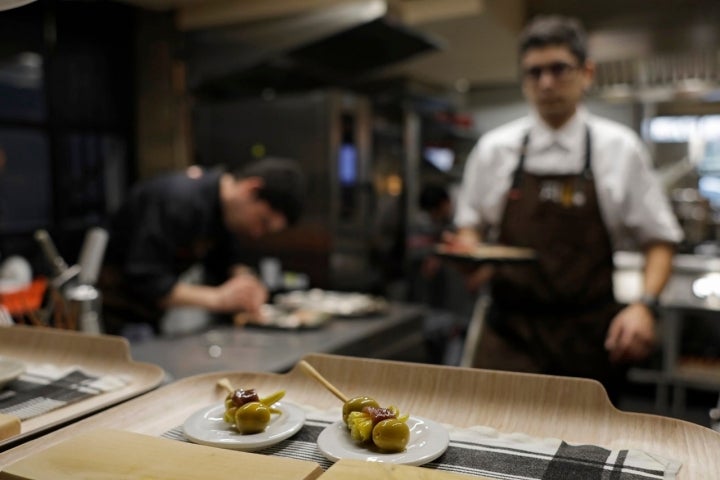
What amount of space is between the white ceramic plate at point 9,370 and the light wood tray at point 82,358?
0.11 m

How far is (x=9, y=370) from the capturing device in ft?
3.45

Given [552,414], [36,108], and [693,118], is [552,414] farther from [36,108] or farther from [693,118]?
[693,118]

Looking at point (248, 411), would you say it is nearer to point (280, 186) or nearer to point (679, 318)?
point (280, 186)

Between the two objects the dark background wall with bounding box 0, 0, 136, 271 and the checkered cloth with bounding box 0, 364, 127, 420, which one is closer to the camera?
the checkered cloth with bounding box 0, 364, 127, 420

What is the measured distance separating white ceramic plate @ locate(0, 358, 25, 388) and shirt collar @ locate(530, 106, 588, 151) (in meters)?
1.62

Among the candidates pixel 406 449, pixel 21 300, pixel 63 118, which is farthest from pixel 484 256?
pixel 63 118

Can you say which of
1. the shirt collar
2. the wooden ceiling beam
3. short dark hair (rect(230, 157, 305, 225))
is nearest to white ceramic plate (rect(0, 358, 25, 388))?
short dark hair (rect(230, 157, 305, 225))

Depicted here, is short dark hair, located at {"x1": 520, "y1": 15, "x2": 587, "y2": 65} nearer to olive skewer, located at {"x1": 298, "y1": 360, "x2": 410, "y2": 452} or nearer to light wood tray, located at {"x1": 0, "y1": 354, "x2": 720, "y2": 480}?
light wood tray, located at {"x1": 0, "y1": 354, "x2": 720, "y2": 480}

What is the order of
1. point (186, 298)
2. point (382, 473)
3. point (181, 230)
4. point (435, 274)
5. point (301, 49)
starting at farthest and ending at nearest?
point (435, 274), point (301, 49), point (181, 230), point (186, 298), point (382, 473)

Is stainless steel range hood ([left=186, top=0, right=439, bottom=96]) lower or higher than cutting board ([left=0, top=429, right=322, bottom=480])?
higher

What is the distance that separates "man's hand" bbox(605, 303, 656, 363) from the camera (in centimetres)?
168

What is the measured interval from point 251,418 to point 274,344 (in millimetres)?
1381

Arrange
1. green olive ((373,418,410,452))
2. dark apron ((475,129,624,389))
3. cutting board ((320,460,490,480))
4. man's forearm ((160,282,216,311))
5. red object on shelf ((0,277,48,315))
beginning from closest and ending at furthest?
1. cutting board ((320,460,490,480))
2. green olive ((373,418,410,452))
3. dark apron ((475,129,624,389))
4. red object on shelf ((0,277,48,315))
5. man's forearm ((160,282,216,311))

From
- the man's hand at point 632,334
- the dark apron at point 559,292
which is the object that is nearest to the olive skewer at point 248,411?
the man's hand at point 632,334
